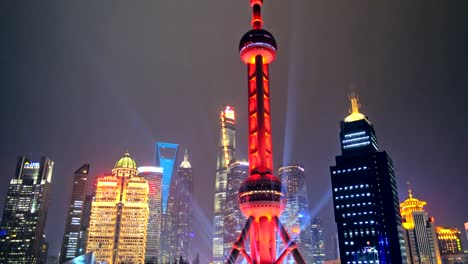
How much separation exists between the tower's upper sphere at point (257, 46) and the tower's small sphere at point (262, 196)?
37.3 meters

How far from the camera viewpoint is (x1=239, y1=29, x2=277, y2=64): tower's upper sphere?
126500mm

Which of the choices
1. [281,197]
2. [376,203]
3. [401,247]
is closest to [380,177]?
[376,203]

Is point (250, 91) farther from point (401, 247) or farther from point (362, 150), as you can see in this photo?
point (401, 247)

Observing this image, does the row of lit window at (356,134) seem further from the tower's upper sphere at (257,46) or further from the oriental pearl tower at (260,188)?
the oriental pearl tower at (260,188)

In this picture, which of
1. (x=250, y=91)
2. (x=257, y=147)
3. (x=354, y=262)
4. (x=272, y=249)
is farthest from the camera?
(x=354, y=262)

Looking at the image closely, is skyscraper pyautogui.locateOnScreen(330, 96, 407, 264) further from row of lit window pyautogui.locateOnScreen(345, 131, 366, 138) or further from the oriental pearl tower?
the oriental pearl tower

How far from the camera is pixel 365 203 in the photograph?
588 feet

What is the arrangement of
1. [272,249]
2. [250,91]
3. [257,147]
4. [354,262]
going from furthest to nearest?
[354,262]
[250,91]
[257,147]
[272,249]

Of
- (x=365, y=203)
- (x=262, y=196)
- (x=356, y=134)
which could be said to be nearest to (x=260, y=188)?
(x=262, y=196)

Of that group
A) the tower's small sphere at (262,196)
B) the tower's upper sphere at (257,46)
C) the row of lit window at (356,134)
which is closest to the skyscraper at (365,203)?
the row of lit window at (356,134)

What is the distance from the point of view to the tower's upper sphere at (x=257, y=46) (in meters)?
126

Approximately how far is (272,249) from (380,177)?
94150mm

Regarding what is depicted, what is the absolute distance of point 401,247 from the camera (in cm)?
18212

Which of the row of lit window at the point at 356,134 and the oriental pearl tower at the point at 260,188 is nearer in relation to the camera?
the oriental pearl tower at the point at 260,188
